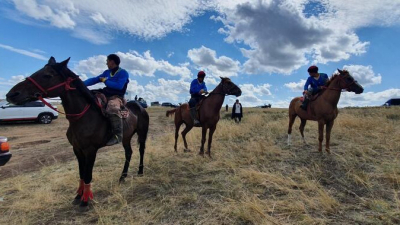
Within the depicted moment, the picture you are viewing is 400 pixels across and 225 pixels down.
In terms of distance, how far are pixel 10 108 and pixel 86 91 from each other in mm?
19175

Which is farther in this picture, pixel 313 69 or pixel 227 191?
pixel 313 69

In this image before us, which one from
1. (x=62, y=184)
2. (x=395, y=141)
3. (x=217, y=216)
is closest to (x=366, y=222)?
(x=217, y=216)

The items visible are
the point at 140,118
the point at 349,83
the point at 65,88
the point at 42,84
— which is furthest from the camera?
the point at 349,83

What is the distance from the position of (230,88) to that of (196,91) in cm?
133

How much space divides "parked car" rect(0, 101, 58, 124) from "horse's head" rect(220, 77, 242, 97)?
17216 millimetres

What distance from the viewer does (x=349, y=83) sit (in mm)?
7234

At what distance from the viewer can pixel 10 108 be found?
1852cm

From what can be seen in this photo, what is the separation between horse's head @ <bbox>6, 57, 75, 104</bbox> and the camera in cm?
361

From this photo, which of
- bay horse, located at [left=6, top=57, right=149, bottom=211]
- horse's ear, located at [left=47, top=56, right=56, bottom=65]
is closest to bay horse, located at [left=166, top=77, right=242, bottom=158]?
bay horse, located at [left=6, top=57, right=149, bottom=211]

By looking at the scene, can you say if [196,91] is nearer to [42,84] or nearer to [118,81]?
[118,81]

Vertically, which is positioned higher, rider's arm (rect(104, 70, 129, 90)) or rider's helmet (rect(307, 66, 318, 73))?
rider's helmet (rect(307, 66, 318, 73))

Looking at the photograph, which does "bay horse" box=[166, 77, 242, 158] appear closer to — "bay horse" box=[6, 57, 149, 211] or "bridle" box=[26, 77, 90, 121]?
"bay horse" box=[6, 57, 149, 211]

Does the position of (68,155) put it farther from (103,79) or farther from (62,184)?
(103,79)

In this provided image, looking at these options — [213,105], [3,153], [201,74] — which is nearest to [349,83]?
[213,105]
